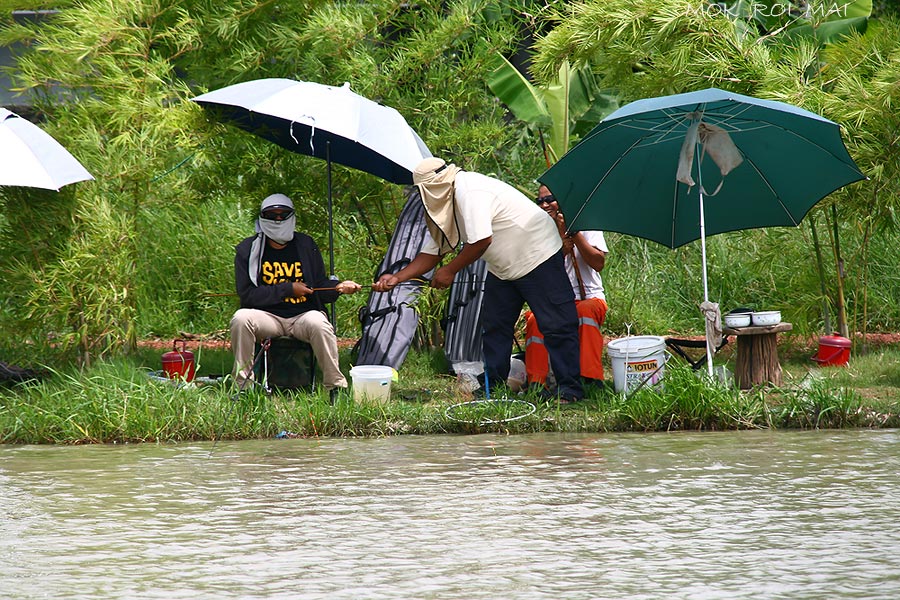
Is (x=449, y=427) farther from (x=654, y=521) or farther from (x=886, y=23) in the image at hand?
(x=886, y=23)

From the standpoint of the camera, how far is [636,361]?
26.5 feet

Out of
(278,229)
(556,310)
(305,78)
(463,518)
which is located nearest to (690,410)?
(556,310)

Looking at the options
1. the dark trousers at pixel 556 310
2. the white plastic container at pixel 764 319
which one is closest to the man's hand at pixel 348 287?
the dark trousers at pixel 556 310

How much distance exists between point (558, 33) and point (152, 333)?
508cm

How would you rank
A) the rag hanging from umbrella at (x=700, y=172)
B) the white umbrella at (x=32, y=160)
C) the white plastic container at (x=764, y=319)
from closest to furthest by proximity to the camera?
1. the white umbrella at (x=32, y=160)
2. the rag hanging from umbrella at (x=700, y=172)
3. the white plastic container at (x=764, y=319)

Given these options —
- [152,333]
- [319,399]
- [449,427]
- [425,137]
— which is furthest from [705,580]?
[152,333]

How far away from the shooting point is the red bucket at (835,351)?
9.30 metres

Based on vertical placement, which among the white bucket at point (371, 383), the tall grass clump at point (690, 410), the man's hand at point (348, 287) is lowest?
the tall grass clump at point (690, 410)

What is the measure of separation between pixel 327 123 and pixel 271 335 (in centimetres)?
151

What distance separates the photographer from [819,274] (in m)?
9.98

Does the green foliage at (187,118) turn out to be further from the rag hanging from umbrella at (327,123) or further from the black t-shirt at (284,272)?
the black t-shirt at (284,272)

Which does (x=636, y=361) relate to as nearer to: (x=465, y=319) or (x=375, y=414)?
(x=465, y=319)

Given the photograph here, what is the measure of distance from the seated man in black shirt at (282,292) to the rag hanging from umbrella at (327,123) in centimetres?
25

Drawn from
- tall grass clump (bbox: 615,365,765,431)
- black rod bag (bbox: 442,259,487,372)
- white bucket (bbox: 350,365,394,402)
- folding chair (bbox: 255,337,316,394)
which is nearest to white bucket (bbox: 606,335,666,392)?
tall grass clump (bbox: 615,365,765,431)
